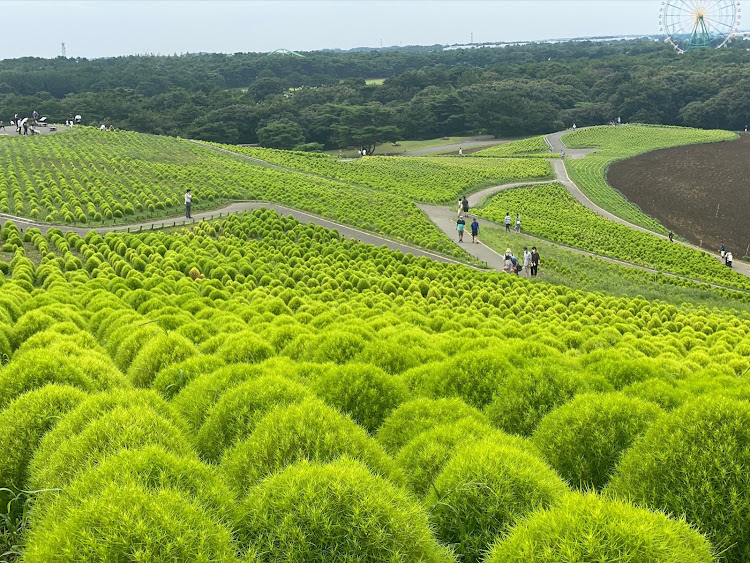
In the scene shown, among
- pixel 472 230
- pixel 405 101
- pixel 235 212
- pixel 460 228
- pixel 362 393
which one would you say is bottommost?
pixel 472 230

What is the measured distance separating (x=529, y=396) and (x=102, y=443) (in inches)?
159

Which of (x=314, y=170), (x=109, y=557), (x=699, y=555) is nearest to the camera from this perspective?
(x=109, y=557)

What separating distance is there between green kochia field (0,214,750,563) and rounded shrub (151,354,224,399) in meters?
0.03

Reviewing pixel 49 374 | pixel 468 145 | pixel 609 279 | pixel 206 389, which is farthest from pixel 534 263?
pixel 468 145

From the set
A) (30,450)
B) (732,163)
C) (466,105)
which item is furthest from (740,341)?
(466,105)

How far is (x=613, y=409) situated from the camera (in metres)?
5.42

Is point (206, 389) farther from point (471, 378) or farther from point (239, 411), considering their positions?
point (471, 378)

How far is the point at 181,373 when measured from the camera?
686 cm

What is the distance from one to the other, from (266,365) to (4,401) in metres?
2.52

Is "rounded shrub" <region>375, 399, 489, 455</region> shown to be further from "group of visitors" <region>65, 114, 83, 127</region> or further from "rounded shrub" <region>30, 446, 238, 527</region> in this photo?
"group of visitors" <region>65, 114, 83, 127</region>

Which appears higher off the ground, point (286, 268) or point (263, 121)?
point (263, 121)

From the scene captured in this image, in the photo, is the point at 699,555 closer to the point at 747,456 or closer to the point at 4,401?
the point at 747,456

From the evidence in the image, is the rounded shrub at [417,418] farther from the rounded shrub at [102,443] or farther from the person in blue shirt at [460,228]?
the person in blue shirt at [460,228]

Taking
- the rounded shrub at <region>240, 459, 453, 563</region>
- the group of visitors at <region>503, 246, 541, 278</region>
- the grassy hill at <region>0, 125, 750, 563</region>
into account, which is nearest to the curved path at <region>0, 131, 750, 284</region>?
the group of visitors at <region>503, 246, 541, 278</region>
